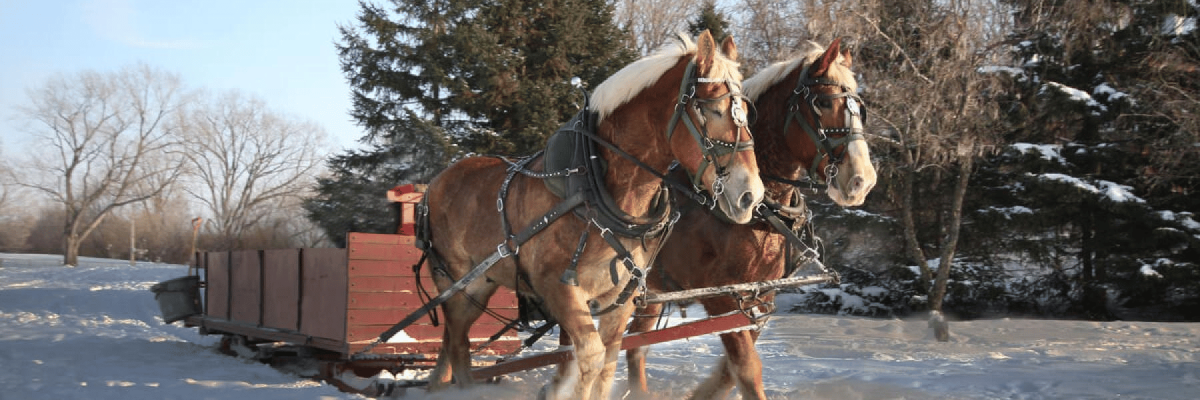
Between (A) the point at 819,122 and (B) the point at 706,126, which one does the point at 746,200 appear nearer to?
(B) the point at 706,126

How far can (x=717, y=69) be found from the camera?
11.9 feet

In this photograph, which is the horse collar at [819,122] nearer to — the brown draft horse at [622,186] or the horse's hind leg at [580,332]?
the brown draft horse at [622,186]

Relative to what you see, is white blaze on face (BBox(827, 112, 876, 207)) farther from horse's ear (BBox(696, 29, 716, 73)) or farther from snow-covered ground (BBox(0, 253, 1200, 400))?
snow-covered ground (BBox(0, 253, 1200, 400))

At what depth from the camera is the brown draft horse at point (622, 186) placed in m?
3.50

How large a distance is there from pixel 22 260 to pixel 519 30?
A: 31977mm

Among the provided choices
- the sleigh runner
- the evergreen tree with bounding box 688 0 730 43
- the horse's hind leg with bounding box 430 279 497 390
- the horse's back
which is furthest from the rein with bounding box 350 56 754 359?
the evergreen tree with bounding box 688 0 730 43

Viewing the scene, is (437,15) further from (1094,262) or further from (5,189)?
(5,189)

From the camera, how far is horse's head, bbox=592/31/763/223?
11.2 ft

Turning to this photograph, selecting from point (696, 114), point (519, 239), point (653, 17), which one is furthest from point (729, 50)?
point (653, 17)

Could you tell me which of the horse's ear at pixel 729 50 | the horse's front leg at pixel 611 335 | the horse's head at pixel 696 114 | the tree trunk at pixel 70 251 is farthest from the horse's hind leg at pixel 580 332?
the tree trunk at pixel 70 251

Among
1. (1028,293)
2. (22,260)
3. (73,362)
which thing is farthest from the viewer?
(22,260)

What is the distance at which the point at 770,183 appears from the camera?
492cm

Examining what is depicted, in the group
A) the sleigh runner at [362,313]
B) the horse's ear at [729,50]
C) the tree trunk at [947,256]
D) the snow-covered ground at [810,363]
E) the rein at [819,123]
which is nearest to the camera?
the horse's ear at [729,50]

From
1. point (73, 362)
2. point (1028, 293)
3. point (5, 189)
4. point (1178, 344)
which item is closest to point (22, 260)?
point (5, 189)
